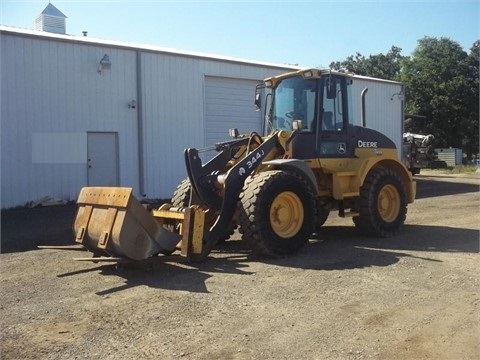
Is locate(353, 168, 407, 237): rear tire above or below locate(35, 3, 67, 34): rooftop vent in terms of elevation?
below

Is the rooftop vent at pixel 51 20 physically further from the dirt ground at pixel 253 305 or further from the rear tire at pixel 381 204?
the rear tire at pixel 381 204

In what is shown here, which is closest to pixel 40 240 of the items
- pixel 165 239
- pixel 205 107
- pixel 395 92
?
pixel 165 239

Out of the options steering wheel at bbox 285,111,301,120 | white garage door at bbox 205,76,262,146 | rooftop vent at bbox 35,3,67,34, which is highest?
rooftop vent at bbox 35,3,67,34

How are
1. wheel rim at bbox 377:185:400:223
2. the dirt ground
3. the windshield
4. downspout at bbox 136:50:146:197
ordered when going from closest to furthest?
the dirt ground < the windshield < wheel rim at bbox 377:185:400:223 < downspout at bbox 136:50:146:197

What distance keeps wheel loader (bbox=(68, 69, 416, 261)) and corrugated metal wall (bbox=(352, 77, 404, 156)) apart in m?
14.4

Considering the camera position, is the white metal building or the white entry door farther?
the white entry door

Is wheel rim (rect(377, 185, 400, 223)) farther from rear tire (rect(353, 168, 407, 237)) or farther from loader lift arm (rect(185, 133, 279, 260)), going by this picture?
loader lift arm (rect(185, 133, 279, 260))

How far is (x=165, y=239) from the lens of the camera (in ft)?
23.1

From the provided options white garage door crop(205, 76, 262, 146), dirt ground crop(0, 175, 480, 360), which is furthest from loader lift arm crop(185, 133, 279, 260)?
white garage door crop(205, 76, 262, 146)

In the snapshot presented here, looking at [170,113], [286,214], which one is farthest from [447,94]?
[286,214]

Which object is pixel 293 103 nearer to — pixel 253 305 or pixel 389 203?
pixel 389 203

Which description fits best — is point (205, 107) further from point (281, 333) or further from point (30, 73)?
point (281, 333)

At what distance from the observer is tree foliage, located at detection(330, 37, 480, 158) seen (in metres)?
45.9

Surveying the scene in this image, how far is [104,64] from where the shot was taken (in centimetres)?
1588
